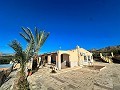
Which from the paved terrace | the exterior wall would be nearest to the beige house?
the exterior wall

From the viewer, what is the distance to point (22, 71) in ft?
29.3

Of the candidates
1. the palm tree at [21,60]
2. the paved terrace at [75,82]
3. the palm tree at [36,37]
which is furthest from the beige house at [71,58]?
Answer: the palm tree at [21,60]

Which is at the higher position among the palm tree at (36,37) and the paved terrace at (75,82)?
the palm tree at (36,37)

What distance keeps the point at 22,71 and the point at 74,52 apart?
1616 centimetres

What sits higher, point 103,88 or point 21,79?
point 21,79

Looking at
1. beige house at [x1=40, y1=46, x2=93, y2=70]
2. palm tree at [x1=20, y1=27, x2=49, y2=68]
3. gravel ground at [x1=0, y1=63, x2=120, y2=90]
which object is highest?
palm tree at [x1=20, y1=27, x2=49, y2=68]

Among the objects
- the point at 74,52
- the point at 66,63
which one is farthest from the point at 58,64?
the point at 74,52

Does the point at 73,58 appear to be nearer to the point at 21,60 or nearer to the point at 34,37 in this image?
the point at 34,37

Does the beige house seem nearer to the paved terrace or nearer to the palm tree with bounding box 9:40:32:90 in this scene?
the paved terrace

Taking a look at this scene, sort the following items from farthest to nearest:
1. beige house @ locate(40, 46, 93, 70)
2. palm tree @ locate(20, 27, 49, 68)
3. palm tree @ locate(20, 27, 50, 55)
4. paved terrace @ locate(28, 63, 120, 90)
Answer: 1. beige house @ locate(40, 46, 93, 70)
2. palm tree @ locate(20, 27, 50, 55)
3. palm tree @ locate(20, 27, 49, 68)
4. paved terrace @ locate(28, 63, 120, 90)

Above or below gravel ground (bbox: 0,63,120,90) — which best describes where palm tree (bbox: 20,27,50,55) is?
above

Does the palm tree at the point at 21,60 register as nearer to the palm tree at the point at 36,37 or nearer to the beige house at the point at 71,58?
the palm tree at the point at 36,37

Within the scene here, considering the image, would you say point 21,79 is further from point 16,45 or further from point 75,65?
point 75,65

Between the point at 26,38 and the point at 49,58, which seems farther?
the point at 49,58
